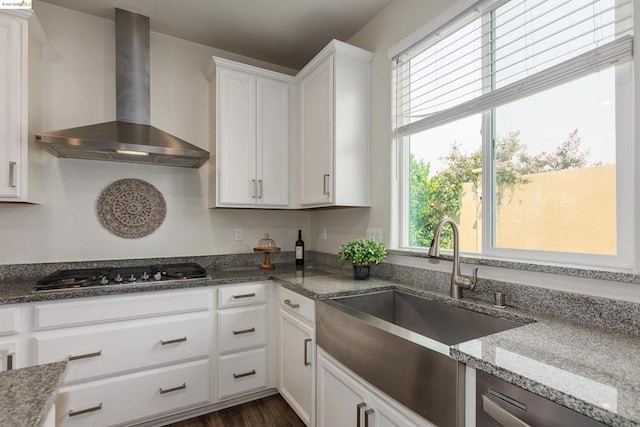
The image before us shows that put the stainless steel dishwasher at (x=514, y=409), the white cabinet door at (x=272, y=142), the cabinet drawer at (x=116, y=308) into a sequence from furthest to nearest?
1. the white cabinet door at (x=272, y=142)
2. the cabinet drawer at (x=116, y=308)
3. the stainless steel dishwasher at (x=514, y=409)

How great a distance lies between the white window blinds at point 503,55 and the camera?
1.19m

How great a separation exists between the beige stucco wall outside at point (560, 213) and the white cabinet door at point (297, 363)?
1.05m

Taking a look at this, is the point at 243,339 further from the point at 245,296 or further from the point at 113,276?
the point at 113,276

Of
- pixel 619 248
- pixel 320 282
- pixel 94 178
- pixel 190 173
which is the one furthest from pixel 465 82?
pixel 94 178

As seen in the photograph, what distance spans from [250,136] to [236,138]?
110mm

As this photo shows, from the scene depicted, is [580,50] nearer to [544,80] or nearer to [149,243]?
[544,80]

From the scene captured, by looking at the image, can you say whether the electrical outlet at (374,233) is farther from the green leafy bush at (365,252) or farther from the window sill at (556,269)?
the window sill at (556,269)

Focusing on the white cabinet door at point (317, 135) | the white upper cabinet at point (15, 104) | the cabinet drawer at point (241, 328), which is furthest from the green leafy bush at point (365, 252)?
the white upper cabinet at point (15, 104)

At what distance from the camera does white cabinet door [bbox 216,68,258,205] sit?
7.73 feet

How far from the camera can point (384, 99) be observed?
7.23 ft

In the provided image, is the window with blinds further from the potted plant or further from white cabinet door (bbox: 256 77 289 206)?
white cabinet door (bbox: 256 77 289 206)

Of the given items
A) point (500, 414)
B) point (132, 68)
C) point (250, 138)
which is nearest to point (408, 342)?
point (500, 414)

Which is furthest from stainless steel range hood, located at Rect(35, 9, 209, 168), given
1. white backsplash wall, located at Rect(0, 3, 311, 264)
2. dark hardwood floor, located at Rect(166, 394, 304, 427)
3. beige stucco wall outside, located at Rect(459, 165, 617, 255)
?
beige stucco wall outside, located at Rect(459, 165, 617, 255)

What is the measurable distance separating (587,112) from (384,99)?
3.92 ft
